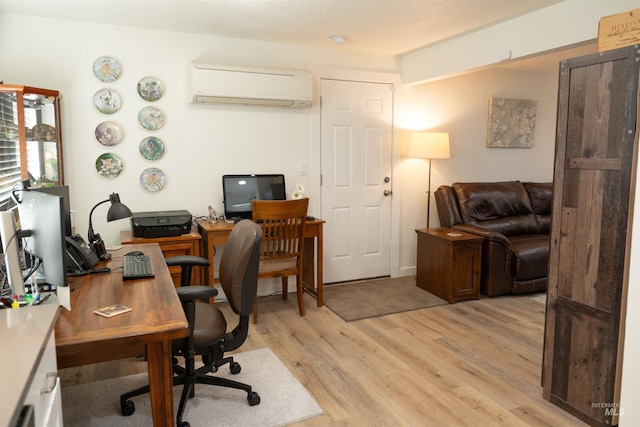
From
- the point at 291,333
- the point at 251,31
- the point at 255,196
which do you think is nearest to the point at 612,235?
the point at 291,333

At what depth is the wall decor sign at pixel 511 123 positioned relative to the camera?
5.19m

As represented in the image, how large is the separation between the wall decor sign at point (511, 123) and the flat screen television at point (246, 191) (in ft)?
8.70

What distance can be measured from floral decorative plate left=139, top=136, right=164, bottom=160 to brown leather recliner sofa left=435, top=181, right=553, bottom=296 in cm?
278

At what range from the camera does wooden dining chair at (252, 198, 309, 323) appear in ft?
11.2

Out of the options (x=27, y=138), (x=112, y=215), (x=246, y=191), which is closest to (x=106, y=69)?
(x=27, y=138)

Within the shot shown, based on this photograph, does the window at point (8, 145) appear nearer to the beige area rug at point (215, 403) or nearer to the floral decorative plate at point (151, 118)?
the floral decorative plate at point (151, 118)

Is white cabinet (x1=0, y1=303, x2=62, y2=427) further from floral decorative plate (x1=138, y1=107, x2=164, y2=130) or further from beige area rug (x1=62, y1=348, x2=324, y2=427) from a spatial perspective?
floral decorative plate (x1=138, y1=107, x2=164, y2=130)

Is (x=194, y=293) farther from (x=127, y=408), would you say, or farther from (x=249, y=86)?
(x=249, y=86)

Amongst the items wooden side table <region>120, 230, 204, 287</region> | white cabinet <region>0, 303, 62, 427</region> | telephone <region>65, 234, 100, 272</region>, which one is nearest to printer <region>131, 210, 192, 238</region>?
wooden side table <region>120, 230, 204, 287</region>

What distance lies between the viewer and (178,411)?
2207 mm

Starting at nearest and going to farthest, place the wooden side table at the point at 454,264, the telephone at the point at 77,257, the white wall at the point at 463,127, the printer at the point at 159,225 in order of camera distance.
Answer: the telephone at the point at 77,257 → the printer at the point at 159,225 → the wooden side table at the point at 454,264 → the white wall at the point at 463,127

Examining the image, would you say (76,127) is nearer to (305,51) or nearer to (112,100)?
(112,100)

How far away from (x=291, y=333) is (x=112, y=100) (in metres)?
2.32

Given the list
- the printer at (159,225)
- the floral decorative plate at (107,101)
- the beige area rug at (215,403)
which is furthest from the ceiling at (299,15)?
the beige area rug at (215,403)
